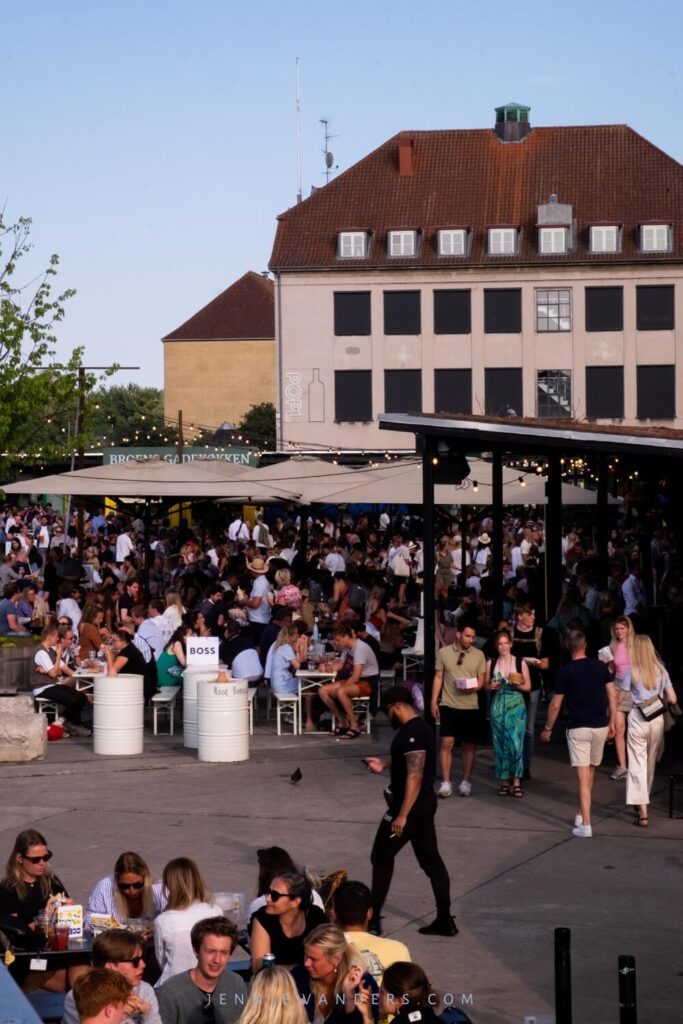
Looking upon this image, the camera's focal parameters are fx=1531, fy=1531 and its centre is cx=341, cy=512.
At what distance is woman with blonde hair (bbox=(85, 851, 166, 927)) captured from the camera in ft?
26.6

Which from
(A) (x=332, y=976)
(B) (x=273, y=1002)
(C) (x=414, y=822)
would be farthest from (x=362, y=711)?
(B) (x=273, y=1002)

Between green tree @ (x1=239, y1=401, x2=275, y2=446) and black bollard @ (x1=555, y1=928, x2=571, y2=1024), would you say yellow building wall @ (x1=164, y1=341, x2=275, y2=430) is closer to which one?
green tree @ (x1=239, y1=401, x2=275, y2=446)

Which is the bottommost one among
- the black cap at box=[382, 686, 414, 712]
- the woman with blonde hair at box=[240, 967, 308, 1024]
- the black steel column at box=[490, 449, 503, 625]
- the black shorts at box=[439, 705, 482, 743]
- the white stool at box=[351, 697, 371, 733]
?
the white stool at box=[351, 697, 371, 733]

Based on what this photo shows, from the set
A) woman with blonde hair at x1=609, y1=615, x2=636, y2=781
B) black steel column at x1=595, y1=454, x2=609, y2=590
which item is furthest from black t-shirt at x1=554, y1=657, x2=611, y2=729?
black steel column at x1=595, y1=454, x2=609, y2=590

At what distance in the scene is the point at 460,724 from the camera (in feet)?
44.3

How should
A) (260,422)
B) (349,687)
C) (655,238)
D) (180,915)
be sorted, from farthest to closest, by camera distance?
1. (260,422)
2. (655,238)
3. (349,687)
4. (180,915)

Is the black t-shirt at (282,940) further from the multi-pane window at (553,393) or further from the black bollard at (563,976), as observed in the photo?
the multi-pane window at (553,393)

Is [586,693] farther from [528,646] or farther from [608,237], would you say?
[608,237]

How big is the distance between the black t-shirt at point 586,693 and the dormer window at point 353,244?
47.5 metres

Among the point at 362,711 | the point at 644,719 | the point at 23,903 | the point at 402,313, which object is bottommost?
the point at 362,711

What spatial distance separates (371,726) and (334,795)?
3610 mm

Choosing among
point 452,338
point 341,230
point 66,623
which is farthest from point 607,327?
point 66,623

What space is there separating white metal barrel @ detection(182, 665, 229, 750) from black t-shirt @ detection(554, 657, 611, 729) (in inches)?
185

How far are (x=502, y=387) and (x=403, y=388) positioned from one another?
Answer: 3.77 meters
